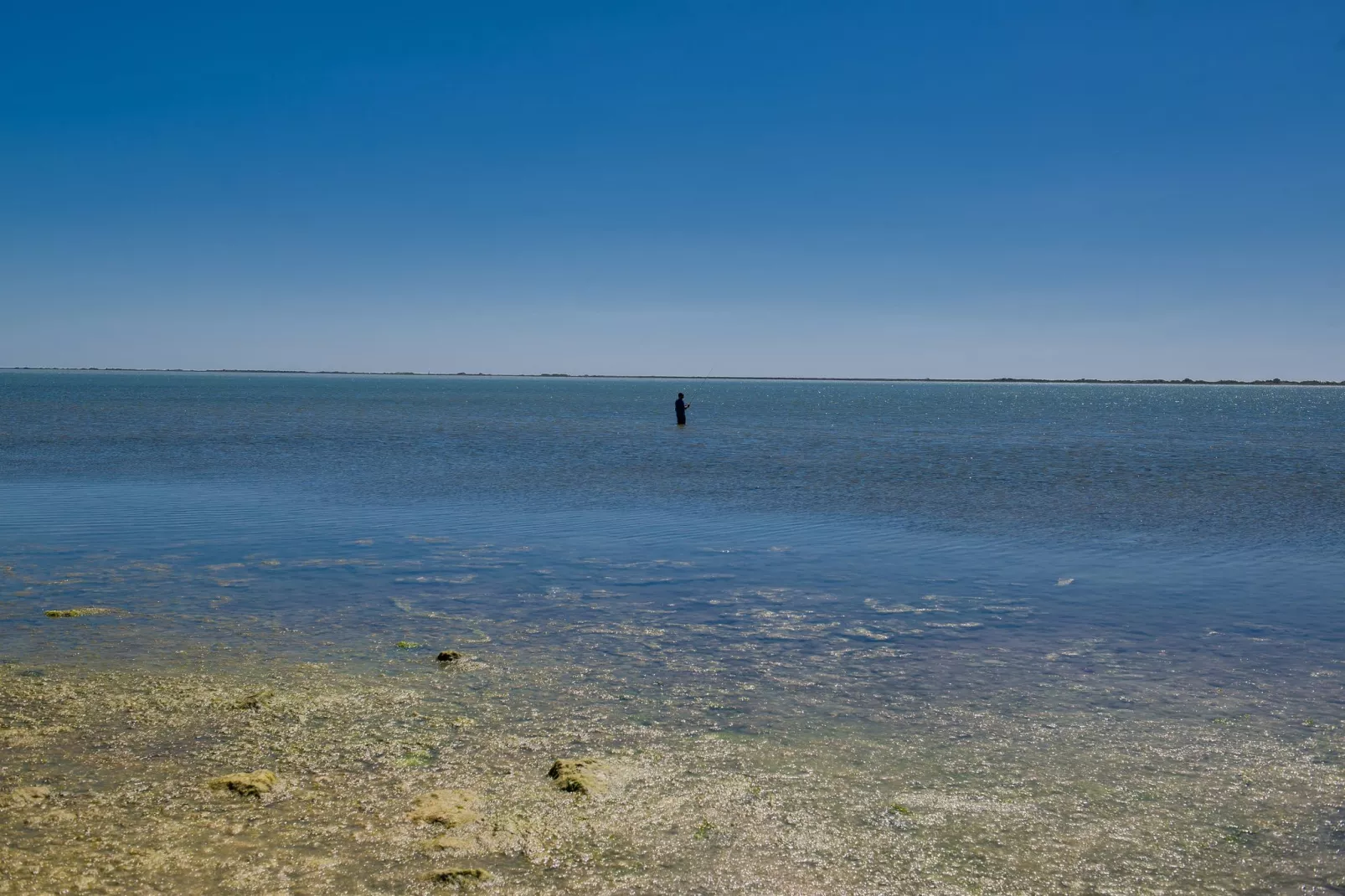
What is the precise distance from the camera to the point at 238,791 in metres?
7.68

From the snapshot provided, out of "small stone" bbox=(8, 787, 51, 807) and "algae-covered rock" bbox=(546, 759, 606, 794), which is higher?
"small stone" bbox=(8, 787, 51, 807)

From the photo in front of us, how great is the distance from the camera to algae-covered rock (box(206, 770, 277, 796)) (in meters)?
7.68

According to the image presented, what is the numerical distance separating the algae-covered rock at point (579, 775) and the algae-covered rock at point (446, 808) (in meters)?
0.76

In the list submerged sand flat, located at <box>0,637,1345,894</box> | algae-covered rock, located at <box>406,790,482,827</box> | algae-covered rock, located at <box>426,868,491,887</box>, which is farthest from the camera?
algae-covered rock, located at <box>406,790,482,827</box>

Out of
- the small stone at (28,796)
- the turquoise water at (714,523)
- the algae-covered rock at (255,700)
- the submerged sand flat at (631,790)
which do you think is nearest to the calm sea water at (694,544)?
the turquoise water at (714,523)

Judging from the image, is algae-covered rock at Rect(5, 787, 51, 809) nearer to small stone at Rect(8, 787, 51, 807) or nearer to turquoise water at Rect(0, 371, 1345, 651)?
small stone at Rect(8, 787, 51, 807)

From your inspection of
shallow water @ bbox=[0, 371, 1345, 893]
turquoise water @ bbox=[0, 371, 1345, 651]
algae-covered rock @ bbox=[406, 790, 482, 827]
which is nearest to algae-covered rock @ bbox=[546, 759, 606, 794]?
shallow water @ bbox=[0, 371, 1345, 893]

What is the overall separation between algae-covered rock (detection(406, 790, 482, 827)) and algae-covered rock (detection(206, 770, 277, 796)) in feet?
4.25

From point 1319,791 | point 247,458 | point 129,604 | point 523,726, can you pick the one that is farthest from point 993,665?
point 247,458

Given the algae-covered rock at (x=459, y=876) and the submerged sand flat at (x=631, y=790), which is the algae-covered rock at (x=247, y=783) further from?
the algae-covered rock at (x=459, y=876)

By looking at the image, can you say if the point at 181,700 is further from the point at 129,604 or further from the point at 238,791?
the point at 129,604

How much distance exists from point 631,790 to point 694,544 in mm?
13143

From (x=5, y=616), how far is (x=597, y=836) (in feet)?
36.9

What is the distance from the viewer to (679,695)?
10.6 metres
